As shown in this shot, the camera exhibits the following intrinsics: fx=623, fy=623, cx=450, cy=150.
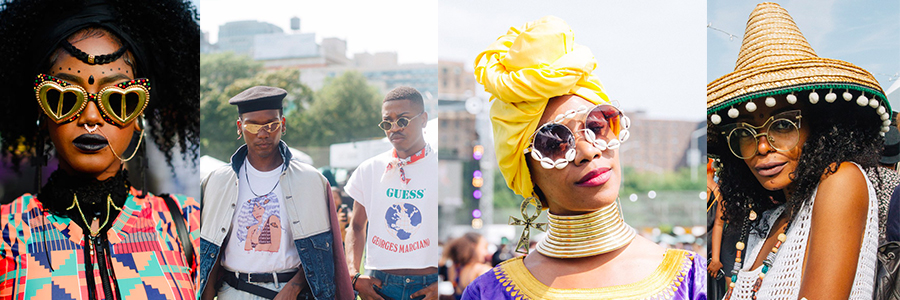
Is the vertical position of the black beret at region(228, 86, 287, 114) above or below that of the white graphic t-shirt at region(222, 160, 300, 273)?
above

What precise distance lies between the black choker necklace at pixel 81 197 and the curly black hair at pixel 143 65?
12.1 inches

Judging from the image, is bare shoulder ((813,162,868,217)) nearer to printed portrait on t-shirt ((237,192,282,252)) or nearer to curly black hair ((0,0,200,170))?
printed portrait on t-shirt ((237,192,282,252))

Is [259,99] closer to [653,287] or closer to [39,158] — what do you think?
[39,158]

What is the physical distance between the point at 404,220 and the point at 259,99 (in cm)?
102

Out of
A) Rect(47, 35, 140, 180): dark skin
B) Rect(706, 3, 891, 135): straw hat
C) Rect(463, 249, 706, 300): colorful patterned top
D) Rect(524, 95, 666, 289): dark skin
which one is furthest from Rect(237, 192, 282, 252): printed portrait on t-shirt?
Rect(706, 3, 891, 135): straw hat

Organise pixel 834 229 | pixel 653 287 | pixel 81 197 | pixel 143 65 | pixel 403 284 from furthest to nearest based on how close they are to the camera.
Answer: pixel 143 65
pixel 81 197
pixel 403 284
pixel 834 229
pixel 653 287

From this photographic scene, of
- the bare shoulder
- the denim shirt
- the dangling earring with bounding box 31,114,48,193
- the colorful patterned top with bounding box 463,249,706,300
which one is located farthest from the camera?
the dangling earring with bounding box 31,114,48,193

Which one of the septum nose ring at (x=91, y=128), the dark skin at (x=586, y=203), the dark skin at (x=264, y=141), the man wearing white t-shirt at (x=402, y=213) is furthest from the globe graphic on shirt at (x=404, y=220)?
the septum nose ring at (x=91, y=128)

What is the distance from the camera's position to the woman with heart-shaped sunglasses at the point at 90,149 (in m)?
3.16

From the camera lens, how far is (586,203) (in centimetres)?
236

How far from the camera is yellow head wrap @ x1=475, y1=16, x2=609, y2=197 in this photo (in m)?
2.36

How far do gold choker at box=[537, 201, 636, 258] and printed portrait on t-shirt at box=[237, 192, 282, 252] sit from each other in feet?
5.13

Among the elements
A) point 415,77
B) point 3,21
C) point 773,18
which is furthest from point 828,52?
point 3,21

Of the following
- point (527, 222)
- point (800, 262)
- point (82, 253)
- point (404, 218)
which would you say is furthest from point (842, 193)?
point (82, 253)
